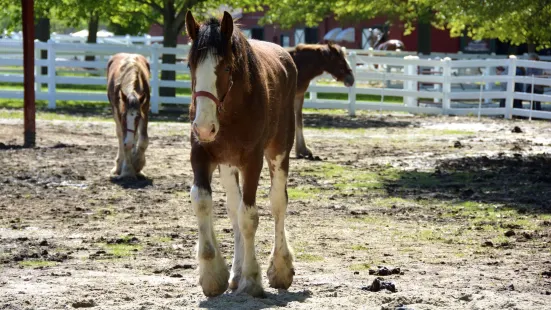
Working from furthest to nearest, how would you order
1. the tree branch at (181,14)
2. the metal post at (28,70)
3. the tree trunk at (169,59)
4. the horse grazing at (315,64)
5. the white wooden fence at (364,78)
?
the tree trunk at (169,59), the tree branch at (181,14), the white wooden fence at (364,78), the metal post at (28,70), the horse grazing at (315,64)

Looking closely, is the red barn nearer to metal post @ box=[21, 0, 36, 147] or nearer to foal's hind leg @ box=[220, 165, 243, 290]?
metal post @ box=[21, 0, 36, 147]

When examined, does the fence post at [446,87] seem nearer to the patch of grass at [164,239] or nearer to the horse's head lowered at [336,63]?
the horse's head lowered at [336,63]

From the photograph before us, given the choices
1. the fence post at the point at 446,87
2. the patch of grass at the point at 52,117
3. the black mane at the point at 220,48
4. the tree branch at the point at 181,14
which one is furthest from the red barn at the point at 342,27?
the black mane at the point at 220,48

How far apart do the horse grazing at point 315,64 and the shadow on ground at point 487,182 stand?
277 centimetres

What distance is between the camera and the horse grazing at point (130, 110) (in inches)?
521

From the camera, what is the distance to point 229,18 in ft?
20.6

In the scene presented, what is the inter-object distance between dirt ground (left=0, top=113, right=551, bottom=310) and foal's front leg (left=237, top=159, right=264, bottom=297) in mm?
119

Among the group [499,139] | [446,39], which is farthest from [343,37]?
[499,139]

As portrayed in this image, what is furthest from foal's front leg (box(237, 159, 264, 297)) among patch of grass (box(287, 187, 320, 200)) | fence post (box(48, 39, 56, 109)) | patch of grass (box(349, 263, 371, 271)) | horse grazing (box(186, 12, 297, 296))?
fence post (box(48, 39, 56, 109))

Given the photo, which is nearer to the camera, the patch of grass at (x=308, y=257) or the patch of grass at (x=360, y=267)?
the patch of grass at (x=360, y=267)

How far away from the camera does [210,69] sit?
239 inches

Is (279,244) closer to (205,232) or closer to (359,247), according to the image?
(205,232)

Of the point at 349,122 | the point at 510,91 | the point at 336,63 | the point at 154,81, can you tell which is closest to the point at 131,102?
the point at 336,63

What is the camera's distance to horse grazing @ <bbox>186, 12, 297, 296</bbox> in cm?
608
